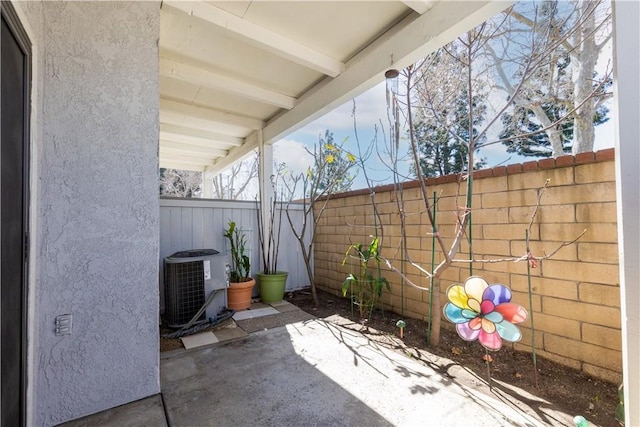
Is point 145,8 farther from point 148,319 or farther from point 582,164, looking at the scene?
point 582,164

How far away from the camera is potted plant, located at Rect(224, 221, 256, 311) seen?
13.6 feet

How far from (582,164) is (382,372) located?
7.70 feet

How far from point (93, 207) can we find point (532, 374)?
361cm

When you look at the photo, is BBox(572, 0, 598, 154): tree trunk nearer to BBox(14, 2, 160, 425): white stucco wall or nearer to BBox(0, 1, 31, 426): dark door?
BBox(14, 2, 160, 425): white stucco wall

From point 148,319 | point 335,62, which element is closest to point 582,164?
point 335,62

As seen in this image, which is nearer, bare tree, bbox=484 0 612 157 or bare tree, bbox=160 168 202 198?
bare tree, bbox=484 0 612 157

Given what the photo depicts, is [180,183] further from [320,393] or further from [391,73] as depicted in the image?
[320,393]

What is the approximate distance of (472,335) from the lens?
7.06ft

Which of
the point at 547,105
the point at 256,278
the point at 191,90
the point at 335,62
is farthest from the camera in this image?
the point at 547,105

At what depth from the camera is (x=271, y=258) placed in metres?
5.09

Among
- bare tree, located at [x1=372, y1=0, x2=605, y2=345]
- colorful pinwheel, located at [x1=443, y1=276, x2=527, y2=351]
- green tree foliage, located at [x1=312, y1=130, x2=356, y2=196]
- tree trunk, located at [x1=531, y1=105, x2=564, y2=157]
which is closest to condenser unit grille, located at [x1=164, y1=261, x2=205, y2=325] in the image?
green tree foliage, located at [x1=312, y1=130, x2=356, y2=196]

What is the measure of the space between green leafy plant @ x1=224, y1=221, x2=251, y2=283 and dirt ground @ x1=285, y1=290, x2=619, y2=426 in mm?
2154

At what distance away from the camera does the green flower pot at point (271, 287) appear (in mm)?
4559

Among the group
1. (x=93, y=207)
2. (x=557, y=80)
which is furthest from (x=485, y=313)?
(x=557, y=80)
